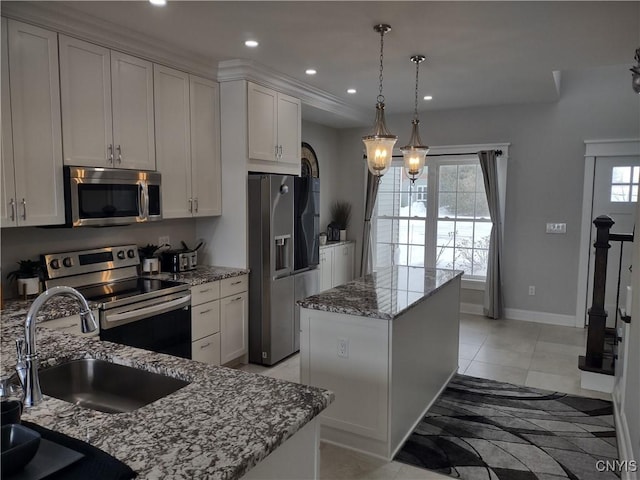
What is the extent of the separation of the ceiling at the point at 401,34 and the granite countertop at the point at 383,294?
1757mm

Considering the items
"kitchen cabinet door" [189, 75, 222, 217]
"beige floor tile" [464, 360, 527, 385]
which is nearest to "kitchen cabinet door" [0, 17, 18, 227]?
"kitchen cabinet door" [189, 75, 222, 217]

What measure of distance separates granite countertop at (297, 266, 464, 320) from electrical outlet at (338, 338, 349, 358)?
184 millimetres

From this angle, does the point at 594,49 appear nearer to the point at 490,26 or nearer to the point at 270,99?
the point at 490,26

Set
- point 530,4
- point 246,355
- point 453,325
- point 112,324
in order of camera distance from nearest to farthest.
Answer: point 530,4 < point 112,324 < point 453,325 < point 246,355

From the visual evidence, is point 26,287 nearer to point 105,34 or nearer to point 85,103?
point 85,103

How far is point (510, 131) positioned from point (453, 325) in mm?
3014

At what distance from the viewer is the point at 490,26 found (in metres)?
3.01

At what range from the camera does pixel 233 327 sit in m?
4.04

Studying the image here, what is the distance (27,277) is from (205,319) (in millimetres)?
1297

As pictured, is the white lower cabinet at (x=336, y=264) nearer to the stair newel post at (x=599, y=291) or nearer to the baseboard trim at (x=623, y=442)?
the stair newel post at (x=599, y=291)

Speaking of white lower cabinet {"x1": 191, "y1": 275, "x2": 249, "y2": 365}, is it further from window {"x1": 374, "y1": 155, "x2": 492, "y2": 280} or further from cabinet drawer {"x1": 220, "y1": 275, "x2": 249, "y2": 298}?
window {"x1": 374, "y1": 155, "x2": 492, "y2": 280}

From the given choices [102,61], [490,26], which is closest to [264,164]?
[102,61]

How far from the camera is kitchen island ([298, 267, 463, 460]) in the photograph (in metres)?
2.65

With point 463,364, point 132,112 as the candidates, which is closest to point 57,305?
point 132,112
